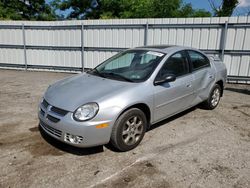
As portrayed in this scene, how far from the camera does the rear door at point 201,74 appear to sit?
4.32m

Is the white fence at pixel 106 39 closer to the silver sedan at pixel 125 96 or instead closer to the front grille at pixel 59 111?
the silver sedan at pixel 125 96

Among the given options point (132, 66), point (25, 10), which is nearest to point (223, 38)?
point (132, 66)

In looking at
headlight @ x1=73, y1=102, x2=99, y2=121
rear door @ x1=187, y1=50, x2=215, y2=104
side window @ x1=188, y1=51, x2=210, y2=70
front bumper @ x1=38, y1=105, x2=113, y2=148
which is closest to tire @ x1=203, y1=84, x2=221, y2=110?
rear door @ x1=187, y1=50, x2=215, y2=104

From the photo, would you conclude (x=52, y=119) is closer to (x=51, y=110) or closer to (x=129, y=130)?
(x=51, y=110)

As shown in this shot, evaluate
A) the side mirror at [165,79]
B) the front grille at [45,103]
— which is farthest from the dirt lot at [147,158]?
the side mirror at [165,79]

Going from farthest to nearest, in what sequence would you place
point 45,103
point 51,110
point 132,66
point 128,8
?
point 128,8, point 132,66, point 45,103, point 51,110

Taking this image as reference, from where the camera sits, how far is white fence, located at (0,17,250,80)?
7746 mm

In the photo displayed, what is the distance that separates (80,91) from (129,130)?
0.91m

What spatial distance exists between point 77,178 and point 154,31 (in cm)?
695

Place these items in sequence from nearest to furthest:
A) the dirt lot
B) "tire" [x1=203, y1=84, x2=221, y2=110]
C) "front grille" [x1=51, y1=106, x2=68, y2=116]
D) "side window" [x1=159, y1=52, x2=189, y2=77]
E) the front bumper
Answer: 1. the dirt lot
2. the front bumper
3. "front grille" [x1=51, y1=106, x2=68, y2=116]
4. "side window" [x1=159, y1=52, x2=189, y2=77]
5. "tire" [x1=203, y1=84, x2=221, y2=110]

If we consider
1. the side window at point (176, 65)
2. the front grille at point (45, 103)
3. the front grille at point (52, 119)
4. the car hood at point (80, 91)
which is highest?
the side window at point (176, 65)

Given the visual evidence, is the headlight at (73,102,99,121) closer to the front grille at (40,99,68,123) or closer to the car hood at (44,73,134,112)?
the car hood at (44,73,134,112)

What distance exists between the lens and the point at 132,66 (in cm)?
391

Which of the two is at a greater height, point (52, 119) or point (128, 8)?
point (128, 8)
